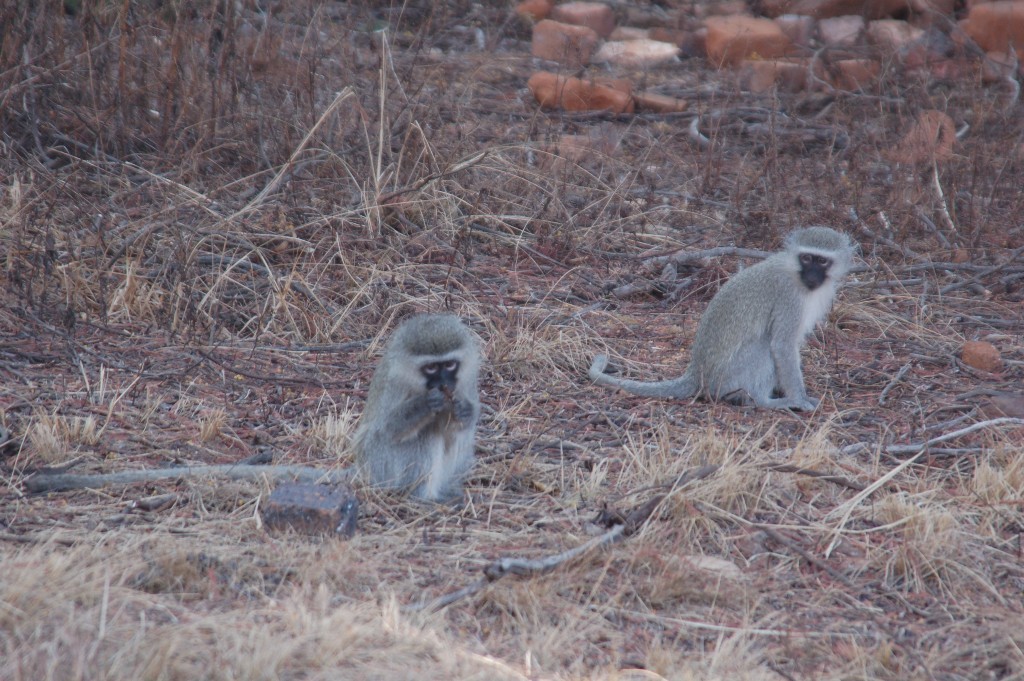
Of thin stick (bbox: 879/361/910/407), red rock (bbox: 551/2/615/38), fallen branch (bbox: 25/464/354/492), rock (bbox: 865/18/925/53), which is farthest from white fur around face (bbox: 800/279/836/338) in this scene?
red rock (bbox: 551/2/615/38)

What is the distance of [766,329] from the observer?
579cm

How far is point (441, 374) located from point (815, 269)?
2.45 meters

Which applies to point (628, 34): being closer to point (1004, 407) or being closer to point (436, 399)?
point (1004, 407)

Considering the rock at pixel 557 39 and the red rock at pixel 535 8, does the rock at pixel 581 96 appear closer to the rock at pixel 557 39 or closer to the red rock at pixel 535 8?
the rock at pixel 557 39

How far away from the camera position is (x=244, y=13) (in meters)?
8.45

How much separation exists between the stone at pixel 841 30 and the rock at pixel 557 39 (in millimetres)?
2369

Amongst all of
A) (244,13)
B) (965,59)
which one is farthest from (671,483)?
(965,59)

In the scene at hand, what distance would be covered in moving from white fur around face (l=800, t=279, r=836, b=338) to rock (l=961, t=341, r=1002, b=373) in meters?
0.80

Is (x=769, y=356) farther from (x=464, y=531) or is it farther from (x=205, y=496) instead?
(x=205, y=496)

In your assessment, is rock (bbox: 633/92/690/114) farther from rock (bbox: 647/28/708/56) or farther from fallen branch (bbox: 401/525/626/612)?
fallen branch (bbox: 401/525/626/612)

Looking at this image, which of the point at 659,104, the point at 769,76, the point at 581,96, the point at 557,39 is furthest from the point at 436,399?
the point at 557,39

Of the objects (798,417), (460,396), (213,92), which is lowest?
(798,417)

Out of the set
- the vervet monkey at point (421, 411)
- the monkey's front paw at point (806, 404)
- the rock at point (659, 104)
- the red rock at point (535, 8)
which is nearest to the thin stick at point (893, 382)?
the monkey's front paw at point (806, 404)

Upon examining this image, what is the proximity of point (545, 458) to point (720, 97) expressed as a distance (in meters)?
6.50
